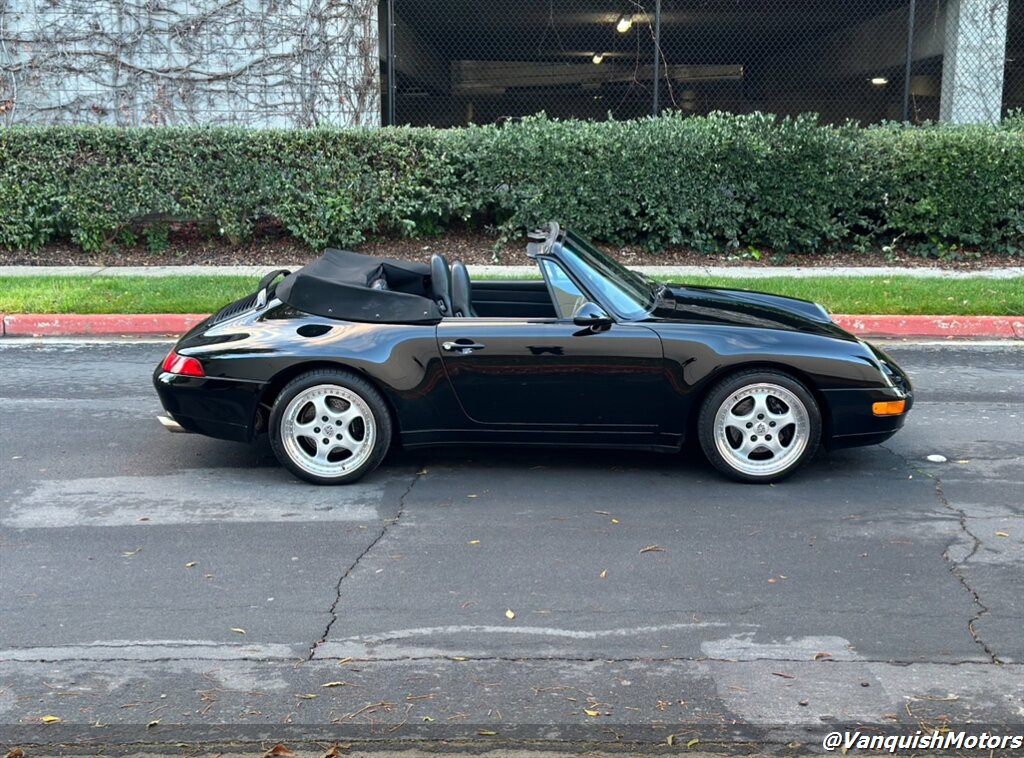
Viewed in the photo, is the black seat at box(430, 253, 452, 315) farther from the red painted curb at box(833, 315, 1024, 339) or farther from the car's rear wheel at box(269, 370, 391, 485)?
the red painted curb at box(833, 315, 1024, 339)

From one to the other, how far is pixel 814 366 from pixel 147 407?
4.47 meters

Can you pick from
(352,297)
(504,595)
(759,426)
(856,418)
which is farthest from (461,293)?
(856,418)

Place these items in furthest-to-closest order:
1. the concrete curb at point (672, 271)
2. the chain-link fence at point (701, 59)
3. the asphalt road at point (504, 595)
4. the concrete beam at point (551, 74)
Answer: the concrete beam at point (551, 74) → the chain-link fence at point (701, 59) → the concrete curb at point (672, 271) → the asphalt road at point (504, 595)

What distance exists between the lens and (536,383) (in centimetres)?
600

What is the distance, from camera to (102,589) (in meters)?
4.88

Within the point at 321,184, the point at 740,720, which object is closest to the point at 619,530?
the point at 740,720

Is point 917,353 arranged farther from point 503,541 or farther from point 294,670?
point 294,670

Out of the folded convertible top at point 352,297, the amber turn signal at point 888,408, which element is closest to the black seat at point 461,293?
the folded convertible top at point 352,297

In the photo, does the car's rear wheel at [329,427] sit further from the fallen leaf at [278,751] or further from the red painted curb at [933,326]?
the red painted curb at [933,326]

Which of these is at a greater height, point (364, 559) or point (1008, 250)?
point (1008, 250)

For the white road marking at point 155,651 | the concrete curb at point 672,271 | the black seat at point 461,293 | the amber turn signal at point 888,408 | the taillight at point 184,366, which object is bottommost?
the white road marking at point 155,651

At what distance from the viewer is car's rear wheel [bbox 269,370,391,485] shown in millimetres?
6035

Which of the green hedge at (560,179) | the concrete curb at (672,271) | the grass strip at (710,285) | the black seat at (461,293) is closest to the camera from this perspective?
the black seat at (461,293)

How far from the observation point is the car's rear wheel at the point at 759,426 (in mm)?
5949
